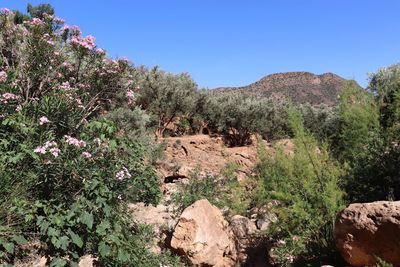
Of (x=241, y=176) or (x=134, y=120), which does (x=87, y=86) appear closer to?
(x=134, y=120)

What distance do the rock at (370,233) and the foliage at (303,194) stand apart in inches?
36.8

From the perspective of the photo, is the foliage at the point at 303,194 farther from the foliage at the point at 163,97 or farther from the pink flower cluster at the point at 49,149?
the foliage at the point at 163,97

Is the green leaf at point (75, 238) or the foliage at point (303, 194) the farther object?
the foliage at point (303, 194)

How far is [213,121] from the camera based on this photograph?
2127 centimetres

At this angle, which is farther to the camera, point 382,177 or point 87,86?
point 382,177

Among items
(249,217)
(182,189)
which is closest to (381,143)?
(249,217)

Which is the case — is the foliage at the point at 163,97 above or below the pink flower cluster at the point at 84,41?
above

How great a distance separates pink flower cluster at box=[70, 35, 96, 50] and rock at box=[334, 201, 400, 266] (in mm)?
4306

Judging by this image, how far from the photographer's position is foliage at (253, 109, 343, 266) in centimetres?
643

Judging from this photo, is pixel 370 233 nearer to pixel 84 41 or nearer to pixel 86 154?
pixel 86 154

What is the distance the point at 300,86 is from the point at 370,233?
171ft

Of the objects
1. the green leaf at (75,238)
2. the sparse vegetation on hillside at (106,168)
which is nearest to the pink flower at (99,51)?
the sparse vegetation on hillside at (106,168)

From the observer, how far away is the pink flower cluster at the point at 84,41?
5.84 metres

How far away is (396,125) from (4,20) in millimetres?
6493
